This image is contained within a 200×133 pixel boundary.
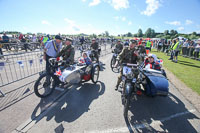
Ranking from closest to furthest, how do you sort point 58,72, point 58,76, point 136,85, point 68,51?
point 136,85 < point 58,72 < point 58,76 < point 68,51

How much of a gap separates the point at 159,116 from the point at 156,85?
0.87 metres

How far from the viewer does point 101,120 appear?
2.83 metres

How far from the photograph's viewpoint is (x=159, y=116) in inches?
121

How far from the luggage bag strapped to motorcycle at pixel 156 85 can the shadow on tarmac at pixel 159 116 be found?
55 cm

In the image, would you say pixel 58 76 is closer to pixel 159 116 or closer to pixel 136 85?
pixel 136 85

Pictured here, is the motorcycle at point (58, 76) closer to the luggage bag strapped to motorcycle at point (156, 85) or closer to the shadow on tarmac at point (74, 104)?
the shadow on tarmac at point (74, 104)

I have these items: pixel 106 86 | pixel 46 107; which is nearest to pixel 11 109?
pixel 46 107

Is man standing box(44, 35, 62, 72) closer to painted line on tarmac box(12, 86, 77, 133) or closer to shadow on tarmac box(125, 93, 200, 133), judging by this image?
painted line on tarmac box(12, 86, 77, 133)

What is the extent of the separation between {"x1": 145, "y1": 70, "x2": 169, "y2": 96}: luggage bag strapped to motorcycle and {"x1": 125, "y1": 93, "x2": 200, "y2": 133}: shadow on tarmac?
1.81 ft

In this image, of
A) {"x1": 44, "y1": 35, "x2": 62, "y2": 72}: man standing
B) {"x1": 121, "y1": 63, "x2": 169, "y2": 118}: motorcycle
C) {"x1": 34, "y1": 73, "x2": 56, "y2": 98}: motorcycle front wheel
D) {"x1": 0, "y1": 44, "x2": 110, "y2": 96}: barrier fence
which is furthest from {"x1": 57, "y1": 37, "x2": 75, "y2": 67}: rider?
{"x1": 121, "y1": 63, "x2": 169, "y2": 118}: motorcycle

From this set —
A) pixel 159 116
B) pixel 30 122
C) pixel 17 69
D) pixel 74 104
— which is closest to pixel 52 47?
pixel 74 104

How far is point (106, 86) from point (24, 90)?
3.29 meters

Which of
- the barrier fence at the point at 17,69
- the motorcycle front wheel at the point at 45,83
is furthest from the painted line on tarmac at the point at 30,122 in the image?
the barrier fence at the point at 17,69

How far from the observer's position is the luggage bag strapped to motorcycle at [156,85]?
3.16 metres
